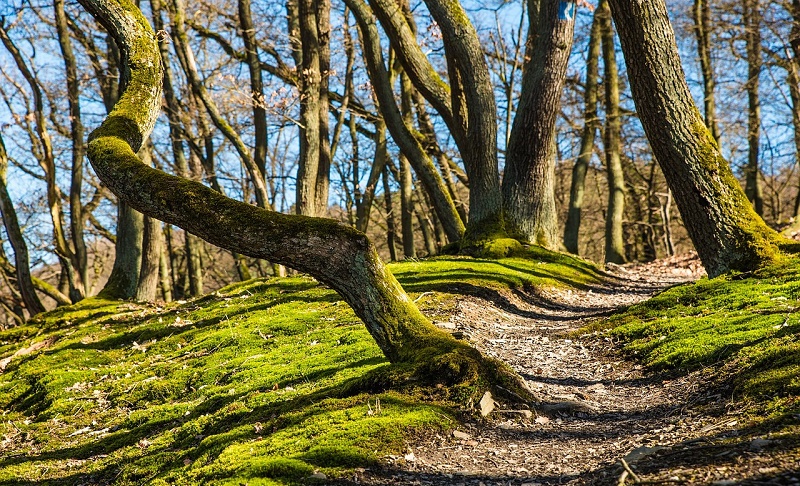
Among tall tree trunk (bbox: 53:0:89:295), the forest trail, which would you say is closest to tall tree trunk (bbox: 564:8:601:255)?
the forest trail

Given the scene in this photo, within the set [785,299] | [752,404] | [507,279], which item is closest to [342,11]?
[507,279]

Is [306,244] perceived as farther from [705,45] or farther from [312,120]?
[705,45]

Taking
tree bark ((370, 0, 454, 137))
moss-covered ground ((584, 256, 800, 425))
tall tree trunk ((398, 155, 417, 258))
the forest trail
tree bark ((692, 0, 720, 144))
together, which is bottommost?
the forest trail

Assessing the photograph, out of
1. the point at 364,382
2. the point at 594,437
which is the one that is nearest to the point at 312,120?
the point at 364,382

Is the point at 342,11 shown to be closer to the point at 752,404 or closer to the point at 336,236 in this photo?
the point at 336,236

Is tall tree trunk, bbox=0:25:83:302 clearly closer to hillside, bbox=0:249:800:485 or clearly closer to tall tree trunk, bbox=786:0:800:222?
hillside, bbox=0:249:800:485

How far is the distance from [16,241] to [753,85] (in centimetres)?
2265

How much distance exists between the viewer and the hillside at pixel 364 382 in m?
4.02

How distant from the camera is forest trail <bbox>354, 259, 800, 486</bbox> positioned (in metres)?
3.42

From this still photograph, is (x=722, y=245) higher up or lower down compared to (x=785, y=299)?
higher up

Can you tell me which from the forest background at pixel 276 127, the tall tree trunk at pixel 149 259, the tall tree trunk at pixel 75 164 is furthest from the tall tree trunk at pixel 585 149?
the tall tree trunk at pixel 75 164

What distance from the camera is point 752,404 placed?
420 centimetres

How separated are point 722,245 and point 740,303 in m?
1.46

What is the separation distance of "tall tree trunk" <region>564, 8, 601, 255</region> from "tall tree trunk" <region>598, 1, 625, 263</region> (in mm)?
418
